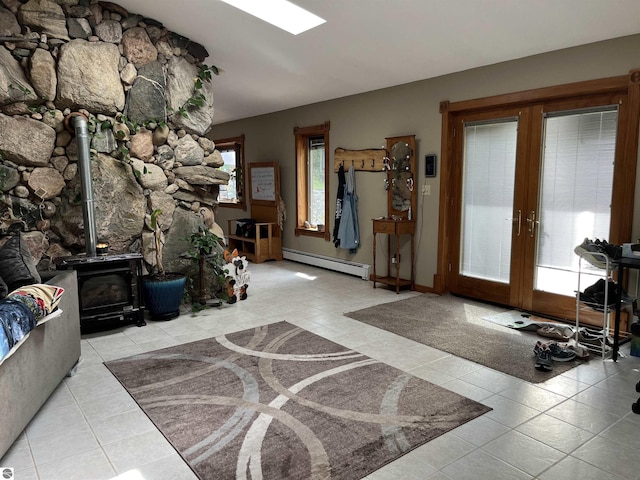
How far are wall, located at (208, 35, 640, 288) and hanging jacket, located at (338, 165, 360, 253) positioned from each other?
0.08 m

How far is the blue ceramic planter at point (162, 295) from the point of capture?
13.8 feet

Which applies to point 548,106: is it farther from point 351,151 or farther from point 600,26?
point 351,151

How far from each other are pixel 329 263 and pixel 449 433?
4.35 meters

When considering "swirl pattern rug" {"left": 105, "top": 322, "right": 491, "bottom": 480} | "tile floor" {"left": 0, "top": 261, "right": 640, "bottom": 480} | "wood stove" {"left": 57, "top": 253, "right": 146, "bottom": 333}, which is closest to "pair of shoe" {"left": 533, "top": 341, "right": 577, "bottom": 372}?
"tile floor" {"left": 0, "top": 261, "right": 640, "bottom": 480}

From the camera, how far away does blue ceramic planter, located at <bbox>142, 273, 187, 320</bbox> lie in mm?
4215

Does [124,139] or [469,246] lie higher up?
[124,139]

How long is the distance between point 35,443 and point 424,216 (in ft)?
13.8

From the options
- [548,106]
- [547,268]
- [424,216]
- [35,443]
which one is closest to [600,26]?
[548,106]

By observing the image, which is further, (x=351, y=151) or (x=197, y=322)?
(x=351, y=151)

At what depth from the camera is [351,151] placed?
612 cm

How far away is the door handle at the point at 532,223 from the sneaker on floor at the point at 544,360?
1.44m

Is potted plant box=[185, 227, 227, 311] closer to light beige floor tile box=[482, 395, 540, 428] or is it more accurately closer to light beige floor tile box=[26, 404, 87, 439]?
light beige floor tile box=[26, 404, 87, 439]

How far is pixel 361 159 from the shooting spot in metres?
5.98

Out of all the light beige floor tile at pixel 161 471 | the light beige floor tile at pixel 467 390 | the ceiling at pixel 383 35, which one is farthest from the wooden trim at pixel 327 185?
the light beige floor tile at pixel 161 471
